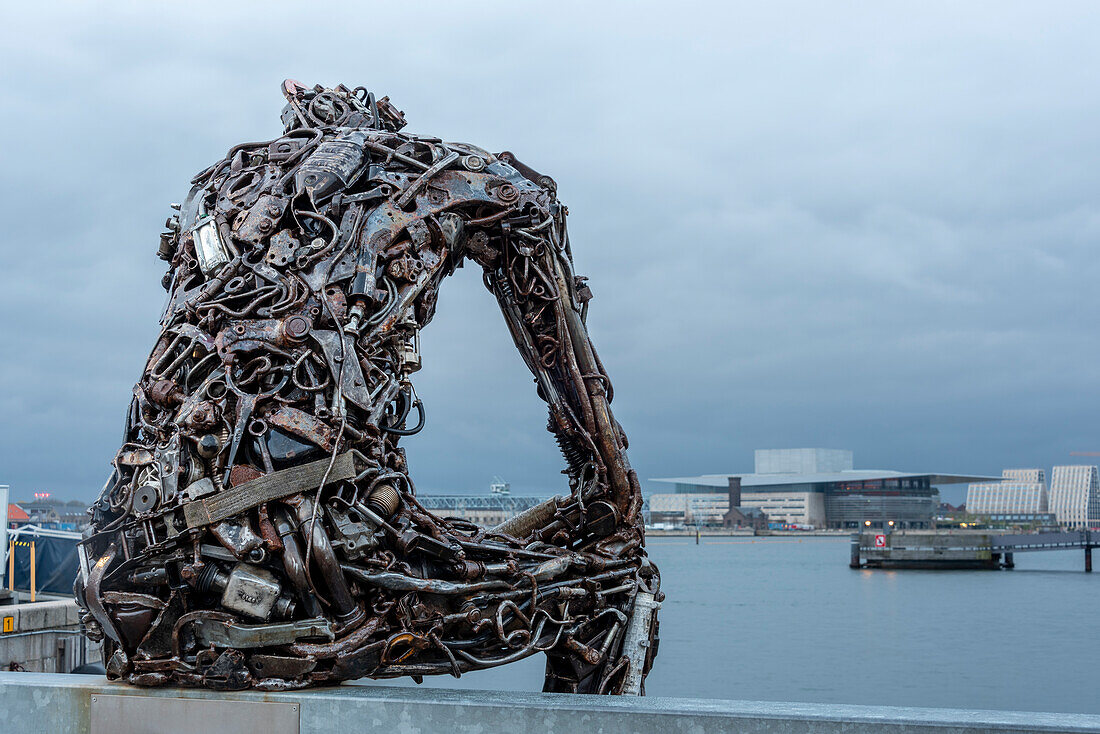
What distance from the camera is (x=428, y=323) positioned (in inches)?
257

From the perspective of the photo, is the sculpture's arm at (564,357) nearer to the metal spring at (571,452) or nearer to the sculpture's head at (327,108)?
the metal spring at (571,452)

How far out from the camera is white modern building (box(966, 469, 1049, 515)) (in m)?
160

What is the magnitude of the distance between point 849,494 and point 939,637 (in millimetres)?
101477

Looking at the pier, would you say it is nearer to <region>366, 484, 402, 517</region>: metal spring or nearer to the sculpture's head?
the sculpture's head


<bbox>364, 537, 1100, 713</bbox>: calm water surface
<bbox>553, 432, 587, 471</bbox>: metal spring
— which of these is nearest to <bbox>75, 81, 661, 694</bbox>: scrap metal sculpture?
<bbox>553, 432, 587, 471</bbox>: metal spring

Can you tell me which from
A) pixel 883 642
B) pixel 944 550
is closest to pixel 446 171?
pixel 883 642

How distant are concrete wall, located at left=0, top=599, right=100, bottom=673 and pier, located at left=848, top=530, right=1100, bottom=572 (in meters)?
57.2

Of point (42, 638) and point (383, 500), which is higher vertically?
point (383, 500)

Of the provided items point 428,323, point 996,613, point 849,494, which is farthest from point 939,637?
point 849,494

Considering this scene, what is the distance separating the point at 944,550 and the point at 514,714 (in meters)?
62.6

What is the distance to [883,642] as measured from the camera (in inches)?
1293

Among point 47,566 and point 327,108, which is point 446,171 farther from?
point 47,566

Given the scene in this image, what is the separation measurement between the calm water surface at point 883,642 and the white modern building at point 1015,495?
105158 millimetres

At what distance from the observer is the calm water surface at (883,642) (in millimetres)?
23234
